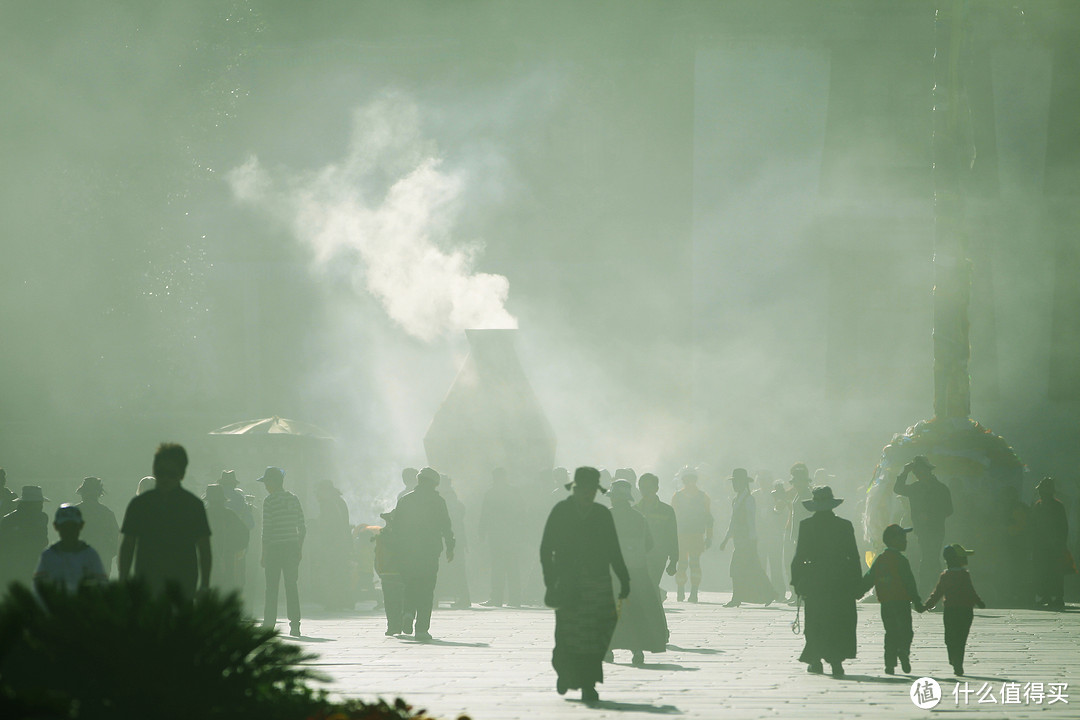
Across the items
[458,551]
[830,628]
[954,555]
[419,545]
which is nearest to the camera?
[954,555]

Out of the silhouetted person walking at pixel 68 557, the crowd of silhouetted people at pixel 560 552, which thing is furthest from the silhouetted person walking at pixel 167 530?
the silhouetted person walking at pixel 68 557

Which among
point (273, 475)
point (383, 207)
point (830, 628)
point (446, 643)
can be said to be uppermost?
point (383, 207)

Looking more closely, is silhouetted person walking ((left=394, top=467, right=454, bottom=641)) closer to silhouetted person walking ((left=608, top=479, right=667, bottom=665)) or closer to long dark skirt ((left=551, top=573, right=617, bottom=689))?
silhouetted person walking ((left=608, top=479, right=667, bottom=665))

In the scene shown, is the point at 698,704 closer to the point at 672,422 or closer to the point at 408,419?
the point at 672,422

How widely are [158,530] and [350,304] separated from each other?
2667 centimetres

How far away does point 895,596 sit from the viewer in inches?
466

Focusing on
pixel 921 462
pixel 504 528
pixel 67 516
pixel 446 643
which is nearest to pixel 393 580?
pixel 446 643

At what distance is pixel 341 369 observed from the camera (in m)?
35.2

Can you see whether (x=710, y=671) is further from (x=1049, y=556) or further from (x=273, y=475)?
(x=1049, y=556)

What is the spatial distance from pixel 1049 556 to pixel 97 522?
11790 millimetres

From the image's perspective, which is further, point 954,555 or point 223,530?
point 223,530

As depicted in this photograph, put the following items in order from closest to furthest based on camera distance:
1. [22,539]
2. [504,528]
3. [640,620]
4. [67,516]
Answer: [67,516] < [640,620] < [22,539] < [504,528]

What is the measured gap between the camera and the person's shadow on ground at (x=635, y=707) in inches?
376

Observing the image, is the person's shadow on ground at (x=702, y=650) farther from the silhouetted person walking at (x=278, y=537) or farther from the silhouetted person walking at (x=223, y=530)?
the silhouetted person walking at (x=223, y=530)
